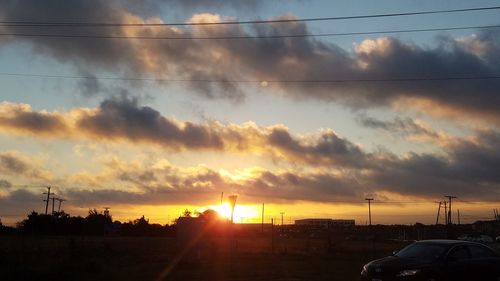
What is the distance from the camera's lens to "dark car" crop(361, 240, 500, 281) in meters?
15.1

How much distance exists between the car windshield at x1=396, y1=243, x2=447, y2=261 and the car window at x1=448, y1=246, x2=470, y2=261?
0.24 metres

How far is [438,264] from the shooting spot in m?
15.4

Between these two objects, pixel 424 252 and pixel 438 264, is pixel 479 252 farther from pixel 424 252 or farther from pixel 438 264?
pixel 438 264

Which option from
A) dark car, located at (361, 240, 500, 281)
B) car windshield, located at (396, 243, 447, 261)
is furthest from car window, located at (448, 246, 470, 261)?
car windshield, located at (396, 243, 447, 261)

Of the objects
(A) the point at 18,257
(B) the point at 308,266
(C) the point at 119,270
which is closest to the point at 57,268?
(C) the point at 119,270

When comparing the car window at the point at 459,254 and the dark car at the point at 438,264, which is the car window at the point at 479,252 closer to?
the dark car at the point at 438,264

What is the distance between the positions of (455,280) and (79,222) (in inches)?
3706

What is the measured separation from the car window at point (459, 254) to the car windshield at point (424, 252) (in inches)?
9.5

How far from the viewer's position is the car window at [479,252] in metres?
16.6

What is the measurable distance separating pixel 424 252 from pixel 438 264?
693 mm

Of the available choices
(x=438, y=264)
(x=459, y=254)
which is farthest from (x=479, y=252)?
(x=438, y=264)

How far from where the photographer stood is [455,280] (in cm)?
1569

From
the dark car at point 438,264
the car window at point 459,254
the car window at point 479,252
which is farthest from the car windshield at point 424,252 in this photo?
the car window at point 479,252

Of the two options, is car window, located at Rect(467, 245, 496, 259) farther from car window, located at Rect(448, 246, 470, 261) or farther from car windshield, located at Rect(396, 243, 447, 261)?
car windshield, located at Rect(396, 243, 447, 261)
